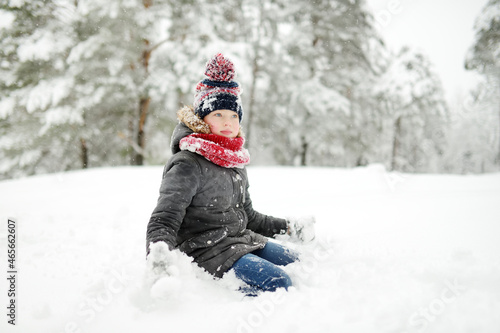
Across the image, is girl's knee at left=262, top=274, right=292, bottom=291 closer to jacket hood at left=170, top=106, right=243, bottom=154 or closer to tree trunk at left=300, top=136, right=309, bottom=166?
jacket hood at left=170, top=106, right=243, bottom=154

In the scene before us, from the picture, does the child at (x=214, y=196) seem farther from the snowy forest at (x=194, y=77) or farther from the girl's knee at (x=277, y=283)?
the snowy forest at (x=194, y=77)

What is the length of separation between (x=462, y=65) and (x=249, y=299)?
12.9m

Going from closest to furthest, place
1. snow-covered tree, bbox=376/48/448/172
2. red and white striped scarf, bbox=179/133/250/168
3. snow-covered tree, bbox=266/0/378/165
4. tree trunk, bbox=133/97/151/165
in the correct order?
red and white striped scarf, bbox=179/133/250/168
tree trunk, bbox=133/97/151/165
snow-covered tree, bbox=266/0/378/165
snow-covered tree, bbox=376/48/448/172

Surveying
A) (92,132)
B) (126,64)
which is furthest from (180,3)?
(92,132)

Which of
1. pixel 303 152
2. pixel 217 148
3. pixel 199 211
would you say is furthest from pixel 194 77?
pixel 199 211

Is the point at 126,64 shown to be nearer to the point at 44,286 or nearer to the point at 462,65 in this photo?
the point at 44,286

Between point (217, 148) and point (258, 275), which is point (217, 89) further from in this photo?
point (258, 275)

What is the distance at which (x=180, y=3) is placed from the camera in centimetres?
916

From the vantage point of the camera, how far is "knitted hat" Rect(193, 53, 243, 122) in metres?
2.07

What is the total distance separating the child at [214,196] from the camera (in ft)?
5.78

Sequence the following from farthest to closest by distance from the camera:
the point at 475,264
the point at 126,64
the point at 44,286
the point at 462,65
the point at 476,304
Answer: the point at 462,65 < the point at 126,64 < the point at 44,286 < the point at 475,264 < the point at 476,304

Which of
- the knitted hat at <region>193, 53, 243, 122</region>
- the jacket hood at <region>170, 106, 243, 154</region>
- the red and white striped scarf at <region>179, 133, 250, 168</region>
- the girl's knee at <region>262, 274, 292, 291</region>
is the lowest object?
the girl's knee at <region>262, 274, 292, 291</region>

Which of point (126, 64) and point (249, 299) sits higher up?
point (126, 64)

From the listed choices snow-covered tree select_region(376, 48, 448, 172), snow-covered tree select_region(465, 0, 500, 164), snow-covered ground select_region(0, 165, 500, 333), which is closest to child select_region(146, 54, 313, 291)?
snow-covered ground select_region(0, 165, 500, 333)
